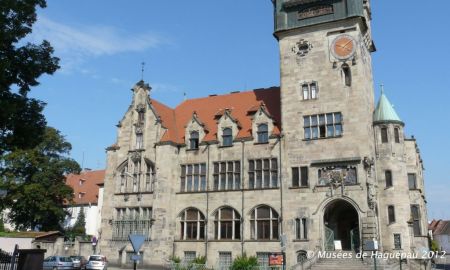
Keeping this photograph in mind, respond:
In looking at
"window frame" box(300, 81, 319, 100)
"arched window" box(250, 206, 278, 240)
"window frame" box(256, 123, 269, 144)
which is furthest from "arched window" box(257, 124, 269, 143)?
"arched window" box(250, 206, 278, 240)

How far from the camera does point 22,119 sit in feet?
70.0

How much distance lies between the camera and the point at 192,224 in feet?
129

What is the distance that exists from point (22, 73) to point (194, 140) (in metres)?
21.5

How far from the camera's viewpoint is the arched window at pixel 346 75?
3666cm

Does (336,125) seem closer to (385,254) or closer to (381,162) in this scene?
(381,162)

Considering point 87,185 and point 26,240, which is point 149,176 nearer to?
point 26,240

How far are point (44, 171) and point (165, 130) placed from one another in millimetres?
20160

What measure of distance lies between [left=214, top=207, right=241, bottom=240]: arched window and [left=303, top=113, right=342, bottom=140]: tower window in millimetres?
8843

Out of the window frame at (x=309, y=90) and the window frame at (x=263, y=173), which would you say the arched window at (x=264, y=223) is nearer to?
the window frame at (x=263, y=173)

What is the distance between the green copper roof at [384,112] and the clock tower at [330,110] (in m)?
0.63

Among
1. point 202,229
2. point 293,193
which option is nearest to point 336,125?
point 293,193

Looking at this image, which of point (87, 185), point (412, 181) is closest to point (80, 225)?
point (87, 185)

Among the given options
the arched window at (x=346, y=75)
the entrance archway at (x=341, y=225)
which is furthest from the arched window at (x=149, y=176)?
the arched window at (x=346, y=75)

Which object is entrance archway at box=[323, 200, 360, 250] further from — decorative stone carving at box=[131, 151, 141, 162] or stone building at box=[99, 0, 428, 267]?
decorative stone carving at box=[131, 151, 141, 162]
